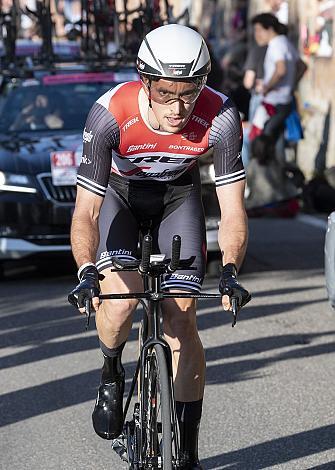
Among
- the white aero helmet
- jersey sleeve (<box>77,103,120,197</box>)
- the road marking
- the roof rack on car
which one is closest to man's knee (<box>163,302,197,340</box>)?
jersey sleeve (<box>77,103,120,197</box>)

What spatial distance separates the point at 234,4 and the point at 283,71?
1273 cm

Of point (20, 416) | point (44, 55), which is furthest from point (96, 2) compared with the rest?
point (20, 416)

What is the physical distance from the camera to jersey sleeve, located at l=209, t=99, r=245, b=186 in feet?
17.2

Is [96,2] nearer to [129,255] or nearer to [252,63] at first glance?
[252,63]

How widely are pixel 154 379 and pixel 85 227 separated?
0.63m

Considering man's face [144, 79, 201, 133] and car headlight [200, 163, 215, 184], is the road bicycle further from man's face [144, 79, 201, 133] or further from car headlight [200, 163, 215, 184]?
car headlight [200, 163, 215, 184]

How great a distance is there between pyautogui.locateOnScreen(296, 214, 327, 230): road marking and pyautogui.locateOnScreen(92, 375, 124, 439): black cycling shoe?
915 cm

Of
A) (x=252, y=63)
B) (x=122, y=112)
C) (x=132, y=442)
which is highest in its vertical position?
(x=122, y=112)

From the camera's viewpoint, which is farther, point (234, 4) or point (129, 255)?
point (234, 4)

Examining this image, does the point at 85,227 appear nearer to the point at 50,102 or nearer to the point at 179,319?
the point at 179,319

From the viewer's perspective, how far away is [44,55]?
1362 cm

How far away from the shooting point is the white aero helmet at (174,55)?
487 centimetres

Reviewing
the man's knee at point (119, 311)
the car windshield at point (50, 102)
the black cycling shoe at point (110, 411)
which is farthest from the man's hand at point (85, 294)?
the car windshield at point (50, 102)

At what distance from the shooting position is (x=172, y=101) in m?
4.99
